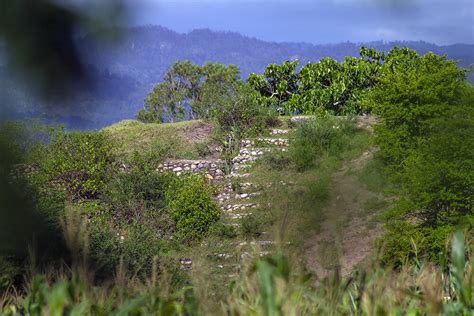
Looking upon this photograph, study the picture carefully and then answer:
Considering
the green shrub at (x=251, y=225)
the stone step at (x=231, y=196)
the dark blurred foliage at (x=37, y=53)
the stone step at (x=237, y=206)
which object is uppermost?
the dark blurred foliage at (x=37, y=53)

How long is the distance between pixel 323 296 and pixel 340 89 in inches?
1002

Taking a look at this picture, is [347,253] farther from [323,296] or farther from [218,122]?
[323,296]

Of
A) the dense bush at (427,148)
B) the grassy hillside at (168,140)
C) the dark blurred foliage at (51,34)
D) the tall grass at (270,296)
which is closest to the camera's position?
the dark blurred foliage at (51,34)

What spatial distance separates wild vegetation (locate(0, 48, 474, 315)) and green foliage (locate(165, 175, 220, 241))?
4 centimetres

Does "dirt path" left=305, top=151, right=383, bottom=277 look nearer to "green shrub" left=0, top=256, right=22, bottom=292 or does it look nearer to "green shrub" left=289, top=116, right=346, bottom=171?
"green shrub" left=289, top=116, right=346, bottom=171

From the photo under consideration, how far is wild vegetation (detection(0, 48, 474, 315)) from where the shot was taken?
4.95 ft

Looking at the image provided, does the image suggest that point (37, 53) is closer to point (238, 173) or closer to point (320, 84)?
point (238, 173)

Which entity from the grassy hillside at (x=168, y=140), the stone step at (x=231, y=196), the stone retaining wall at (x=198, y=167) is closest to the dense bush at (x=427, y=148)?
the stone step at (x=231, y=196)

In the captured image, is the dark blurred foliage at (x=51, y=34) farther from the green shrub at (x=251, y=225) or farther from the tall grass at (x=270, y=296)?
the green shrub at (x=251, y=225)

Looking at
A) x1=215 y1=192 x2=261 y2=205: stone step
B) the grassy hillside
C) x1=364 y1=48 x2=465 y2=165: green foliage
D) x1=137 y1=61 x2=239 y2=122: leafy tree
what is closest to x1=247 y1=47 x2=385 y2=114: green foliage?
the grassy hillside

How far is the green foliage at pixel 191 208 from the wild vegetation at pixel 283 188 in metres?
0.04

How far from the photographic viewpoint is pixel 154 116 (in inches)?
1613

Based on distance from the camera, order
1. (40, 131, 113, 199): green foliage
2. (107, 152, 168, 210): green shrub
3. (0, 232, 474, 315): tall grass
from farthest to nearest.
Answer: (40, 131, 113, 199): green foliage
(107, 152, 168, 210): green shrub
(0, 232, 474, 315): tall grass

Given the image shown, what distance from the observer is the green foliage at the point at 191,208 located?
669 inches
